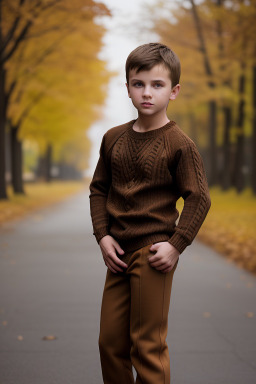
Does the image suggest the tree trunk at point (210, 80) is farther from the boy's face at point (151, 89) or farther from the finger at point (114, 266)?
the finger at point (114, 266)

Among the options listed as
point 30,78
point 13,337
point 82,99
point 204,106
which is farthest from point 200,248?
point 204,106

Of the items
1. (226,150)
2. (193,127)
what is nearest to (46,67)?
(226,150)

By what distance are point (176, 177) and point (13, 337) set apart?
9.09 ft

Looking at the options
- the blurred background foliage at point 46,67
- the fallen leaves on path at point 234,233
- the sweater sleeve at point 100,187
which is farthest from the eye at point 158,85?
the blurred background foliage at point 46,67

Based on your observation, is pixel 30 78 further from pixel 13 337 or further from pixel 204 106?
pixel 13 337

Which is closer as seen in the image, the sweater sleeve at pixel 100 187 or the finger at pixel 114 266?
the finger at pixel 114 266

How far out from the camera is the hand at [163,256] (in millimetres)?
2525

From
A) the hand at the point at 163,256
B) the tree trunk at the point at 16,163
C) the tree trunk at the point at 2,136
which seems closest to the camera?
the hand at the point at 163,256

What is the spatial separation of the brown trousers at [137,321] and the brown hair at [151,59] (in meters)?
A: 0.81

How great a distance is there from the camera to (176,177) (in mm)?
2629

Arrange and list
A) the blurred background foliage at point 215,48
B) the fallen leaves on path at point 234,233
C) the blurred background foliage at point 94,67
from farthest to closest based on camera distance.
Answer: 1. the blurred background foliage at point 215,48
2. the blurred background foliage at point 94,67
3. the fallen leaves on path at point 234,233

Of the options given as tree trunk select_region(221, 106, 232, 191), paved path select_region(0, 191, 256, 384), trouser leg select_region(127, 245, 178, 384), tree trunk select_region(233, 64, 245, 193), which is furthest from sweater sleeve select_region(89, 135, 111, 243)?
tree trunk select_region(221, 106, 232, 191)

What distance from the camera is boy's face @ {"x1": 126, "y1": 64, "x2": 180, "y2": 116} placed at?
8.49 ft

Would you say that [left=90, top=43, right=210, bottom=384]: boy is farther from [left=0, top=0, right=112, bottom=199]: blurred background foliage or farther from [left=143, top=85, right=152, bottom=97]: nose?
[left=0, top=0, right=112, bottom=199]: blurred background foliage
